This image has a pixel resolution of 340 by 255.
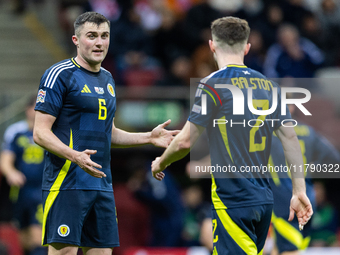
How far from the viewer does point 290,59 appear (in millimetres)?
11617

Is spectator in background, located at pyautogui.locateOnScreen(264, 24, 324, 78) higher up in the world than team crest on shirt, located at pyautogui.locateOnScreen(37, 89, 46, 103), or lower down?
higher up

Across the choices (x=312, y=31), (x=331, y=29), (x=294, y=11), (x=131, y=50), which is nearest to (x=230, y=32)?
(x=131, y=50)

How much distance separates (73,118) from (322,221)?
757cm

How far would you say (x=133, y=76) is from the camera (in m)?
11.7

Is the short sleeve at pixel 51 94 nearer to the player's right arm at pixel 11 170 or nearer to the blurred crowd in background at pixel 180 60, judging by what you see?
the player's right arm at pixel 11 170

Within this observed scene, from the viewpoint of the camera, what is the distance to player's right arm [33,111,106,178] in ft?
14.5

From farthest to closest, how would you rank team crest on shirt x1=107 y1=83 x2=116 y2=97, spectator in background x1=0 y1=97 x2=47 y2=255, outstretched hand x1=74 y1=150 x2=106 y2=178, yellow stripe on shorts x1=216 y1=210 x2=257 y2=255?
spectator in background x1=0 y1=97 x2=47 y2=255
team crest on shirt x1=107 y1=83 x2=116 y2=97
yellow stripe on shorts x1=216 y1=210 x2=257 y2=255
outstretched hand x1=74 y1=150 x2=106 y2=178

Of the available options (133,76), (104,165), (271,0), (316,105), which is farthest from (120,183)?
(104,165)

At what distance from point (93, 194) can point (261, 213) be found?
1497 mm

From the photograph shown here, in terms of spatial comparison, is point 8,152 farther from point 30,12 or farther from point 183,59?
point 30,12

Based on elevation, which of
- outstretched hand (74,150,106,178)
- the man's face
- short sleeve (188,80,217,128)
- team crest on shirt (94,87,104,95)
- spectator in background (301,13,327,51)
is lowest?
outstretched hand (74,150,106,178)

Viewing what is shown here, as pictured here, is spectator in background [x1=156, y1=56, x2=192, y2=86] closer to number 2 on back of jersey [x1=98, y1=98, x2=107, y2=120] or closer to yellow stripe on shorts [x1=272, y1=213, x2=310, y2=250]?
yellow stripe on shorts [x1=272, y1=213, x2=310, y2=250]

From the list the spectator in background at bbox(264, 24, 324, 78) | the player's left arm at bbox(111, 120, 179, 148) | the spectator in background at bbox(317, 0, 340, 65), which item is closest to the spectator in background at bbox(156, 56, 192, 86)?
the spectator in background at bbox(264, 24, 324, 78)

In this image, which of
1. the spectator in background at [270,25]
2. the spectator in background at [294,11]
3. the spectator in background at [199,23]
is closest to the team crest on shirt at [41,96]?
the spectator in background at [199,23]
